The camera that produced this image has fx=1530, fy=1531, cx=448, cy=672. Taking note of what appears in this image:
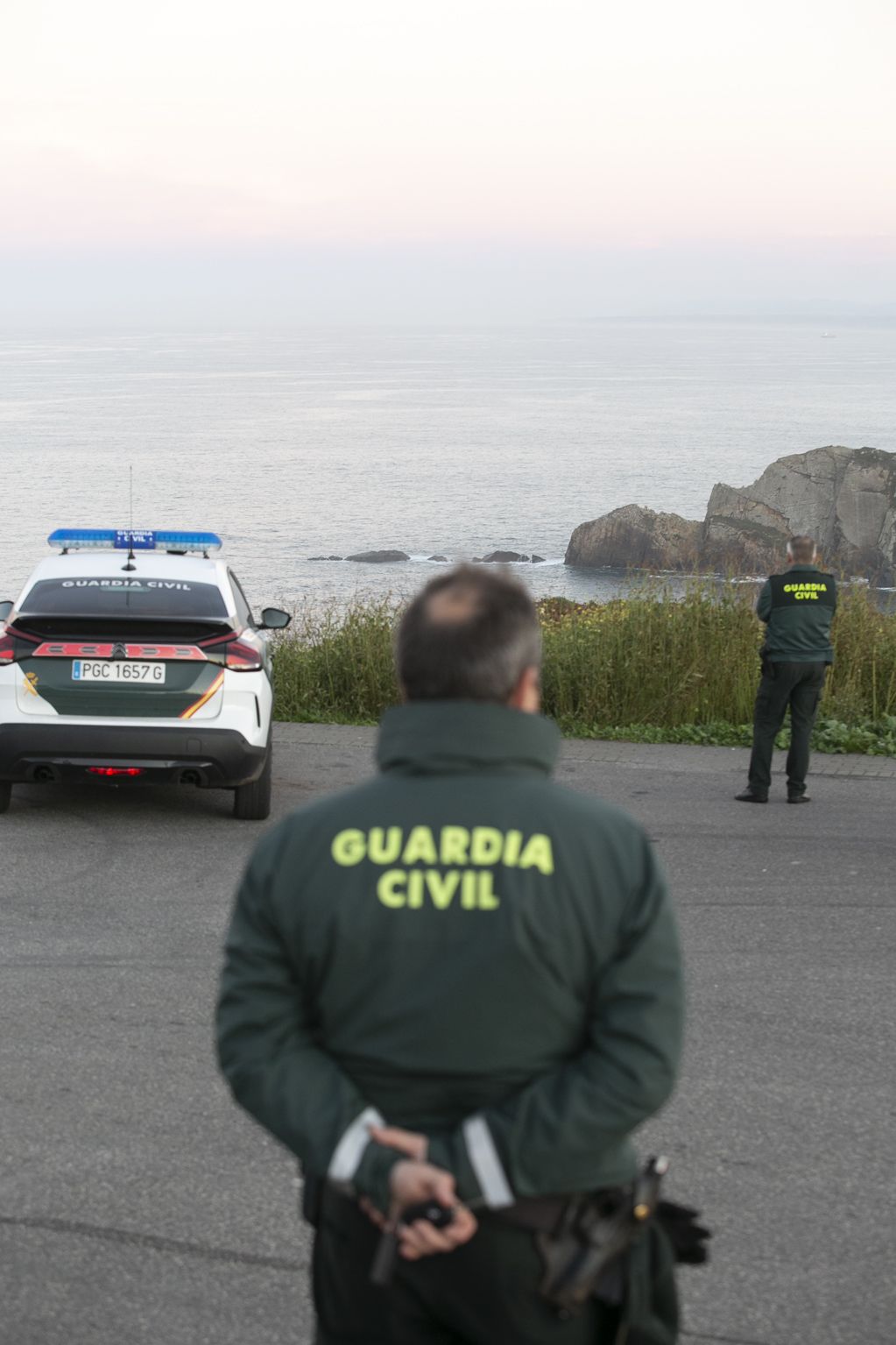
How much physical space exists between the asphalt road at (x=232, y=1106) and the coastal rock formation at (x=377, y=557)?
58.6 m

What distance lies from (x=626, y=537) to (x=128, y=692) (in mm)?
63387

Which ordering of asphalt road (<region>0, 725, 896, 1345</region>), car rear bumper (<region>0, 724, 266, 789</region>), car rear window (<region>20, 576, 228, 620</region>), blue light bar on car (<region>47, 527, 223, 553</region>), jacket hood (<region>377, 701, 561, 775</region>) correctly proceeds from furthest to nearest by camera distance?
blue light bar on car (<region>47, 527, 223, 553</region>)
car rear window (<region>20, 576, 228, 620</region>)
car rear bumper (<region>0, 724, 266, 789</region>)
asphalt road (<region>0, 725, 896, 1345</region>)
jacket hood (<region>377, 701, 561, 775</region>)

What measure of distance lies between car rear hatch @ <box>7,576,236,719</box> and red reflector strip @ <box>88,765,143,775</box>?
31 cm

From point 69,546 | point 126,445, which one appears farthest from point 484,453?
point 69,546

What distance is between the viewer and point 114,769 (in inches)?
372

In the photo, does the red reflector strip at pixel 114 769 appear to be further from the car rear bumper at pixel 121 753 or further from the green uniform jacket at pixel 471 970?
the green uniform jacket at pixel 471 970

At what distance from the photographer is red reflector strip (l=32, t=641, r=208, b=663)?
9.47m

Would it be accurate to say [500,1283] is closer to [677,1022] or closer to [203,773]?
[677,1022]

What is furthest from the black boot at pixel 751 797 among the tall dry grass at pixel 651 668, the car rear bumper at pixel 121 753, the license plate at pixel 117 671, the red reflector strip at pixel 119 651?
the license plate at pixel 117 671

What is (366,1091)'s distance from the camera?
239cm

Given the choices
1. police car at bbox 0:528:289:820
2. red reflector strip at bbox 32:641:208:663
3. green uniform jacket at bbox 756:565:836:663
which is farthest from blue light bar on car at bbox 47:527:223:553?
green uniform jacket at bbox 756:565:836:663

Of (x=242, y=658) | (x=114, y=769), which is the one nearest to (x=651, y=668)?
(x=242, y=658)

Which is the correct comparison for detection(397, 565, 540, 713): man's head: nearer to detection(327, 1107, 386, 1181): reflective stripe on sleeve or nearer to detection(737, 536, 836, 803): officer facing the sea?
detection(327, 1107, 386, 1181): reflective stripe on sleeve

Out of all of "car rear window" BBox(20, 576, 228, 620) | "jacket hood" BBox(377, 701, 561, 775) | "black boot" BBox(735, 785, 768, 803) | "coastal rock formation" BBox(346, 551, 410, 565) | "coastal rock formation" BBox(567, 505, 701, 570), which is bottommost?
"coastal rock formation" BBox(346, 551, 410, 565)
